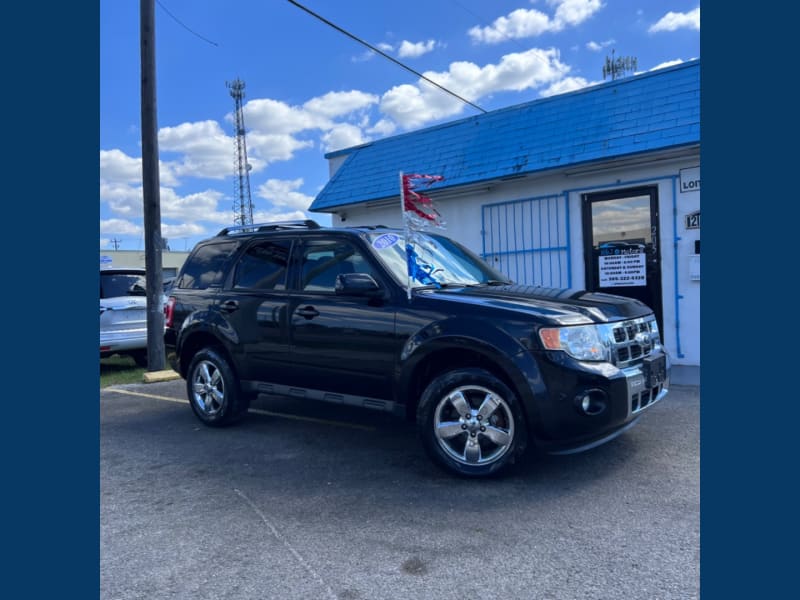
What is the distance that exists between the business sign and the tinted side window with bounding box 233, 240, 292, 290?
5305 mm

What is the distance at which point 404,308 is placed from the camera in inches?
185

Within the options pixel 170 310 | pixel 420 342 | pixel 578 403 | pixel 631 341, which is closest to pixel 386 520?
pixel 420 342

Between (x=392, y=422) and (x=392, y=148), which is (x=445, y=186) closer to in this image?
(x=392, y=148)

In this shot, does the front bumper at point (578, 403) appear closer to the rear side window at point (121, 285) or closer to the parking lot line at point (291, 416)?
the parking lot line at point (291, 416)

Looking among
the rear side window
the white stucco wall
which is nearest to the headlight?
the white stucco wall

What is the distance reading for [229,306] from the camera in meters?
5.89

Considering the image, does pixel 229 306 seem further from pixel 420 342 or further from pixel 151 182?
pixel 151 182

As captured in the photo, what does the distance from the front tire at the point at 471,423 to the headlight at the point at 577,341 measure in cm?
46

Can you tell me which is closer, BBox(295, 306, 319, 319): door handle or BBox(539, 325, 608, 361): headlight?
BBox(539, 325, 608, 361): headlight

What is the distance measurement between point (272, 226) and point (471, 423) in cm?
303

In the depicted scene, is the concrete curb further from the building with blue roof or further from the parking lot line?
the building with blue roof

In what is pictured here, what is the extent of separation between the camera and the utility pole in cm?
970

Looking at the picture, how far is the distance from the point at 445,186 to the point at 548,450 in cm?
691

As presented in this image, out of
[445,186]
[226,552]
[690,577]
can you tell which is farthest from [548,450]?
[445,186]
